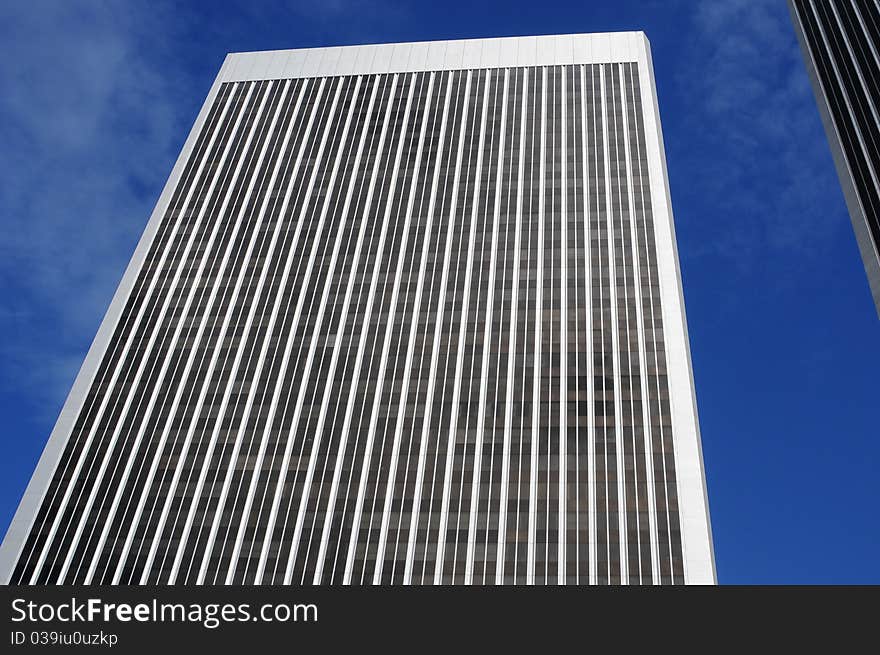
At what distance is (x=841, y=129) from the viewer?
8475cm

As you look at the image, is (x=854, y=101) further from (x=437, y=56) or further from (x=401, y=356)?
(x=437, y=56)

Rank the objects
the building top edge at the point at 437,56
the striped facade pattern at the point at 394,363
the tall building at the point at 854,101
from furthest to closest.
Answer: the building top edge at the point at 437,56 < the striped facade pattern at the point at 394,363 < the tall building at the point at 854,101

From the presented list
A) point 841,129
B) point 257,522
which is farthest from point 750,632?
point 841,129

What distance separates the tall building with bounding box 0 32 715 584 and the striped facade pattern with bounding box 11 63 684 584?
29 centimetres

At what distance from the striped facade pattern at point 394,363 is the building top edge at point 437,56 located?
150 inches

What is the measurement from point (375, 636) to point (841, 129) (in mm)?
78623

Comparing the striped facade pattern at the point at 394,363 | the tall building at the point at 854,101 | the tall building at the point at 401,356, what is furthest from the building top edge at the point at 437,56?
the tall building at the point at 854,101

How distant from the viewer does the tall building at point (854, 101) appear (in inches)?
2899

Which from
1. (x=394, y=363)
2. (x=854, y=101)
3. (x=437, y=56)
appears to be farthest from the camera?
(x=437, y=56)

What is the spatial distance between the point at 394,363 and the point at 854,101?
55.1 meters

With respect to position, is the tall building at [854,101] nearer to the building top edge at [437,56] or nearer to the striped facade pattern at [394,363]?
the striped facade pattern at [394,363]

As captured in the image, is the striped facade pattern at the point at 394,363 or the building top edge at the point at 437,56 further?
the building top edge at the point at 437,56


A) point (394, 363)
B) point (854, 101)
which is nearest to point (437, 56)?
point (394, 363)

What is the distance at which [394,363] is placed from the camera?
98625mm
